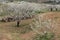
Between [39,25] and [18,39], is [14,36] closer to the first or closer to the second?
[18,39]

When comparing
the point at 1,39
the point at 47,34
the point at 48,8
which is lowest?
the point at 48,8

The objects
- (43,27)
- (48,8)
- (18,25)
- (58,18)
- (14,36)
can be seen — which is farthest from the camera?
(48,8)

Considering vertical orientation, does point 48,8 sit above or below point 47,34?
below

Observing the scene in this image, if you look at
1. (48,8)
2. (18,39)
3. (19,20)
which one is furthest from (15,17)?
(48,8)

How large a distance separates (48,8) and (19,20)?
46.2ft

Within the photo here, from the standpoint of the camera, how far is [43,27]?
→ 2022cm

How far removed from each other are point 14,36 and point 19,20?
22.3ft

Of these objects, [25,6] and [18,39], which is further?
[25,6]

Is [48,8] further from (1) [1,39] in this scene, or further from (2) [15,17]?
(1) [1,39]

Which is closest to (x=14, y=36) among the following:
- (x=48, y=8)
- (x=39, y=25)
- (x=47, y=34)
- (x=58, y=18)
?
(x=39, y=25)

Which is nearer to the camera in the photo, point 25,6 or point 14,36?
point 14,36

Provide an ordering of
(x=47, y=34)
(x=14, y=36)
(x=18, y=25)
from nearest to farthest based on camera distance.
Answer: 1. (x=47, y=34)
2. (x=14, y=36)
3. (x=18, y=25)

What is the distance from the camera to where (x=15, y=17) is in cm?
2933

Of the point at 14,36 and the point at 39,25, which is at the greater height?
the point at 39,25
